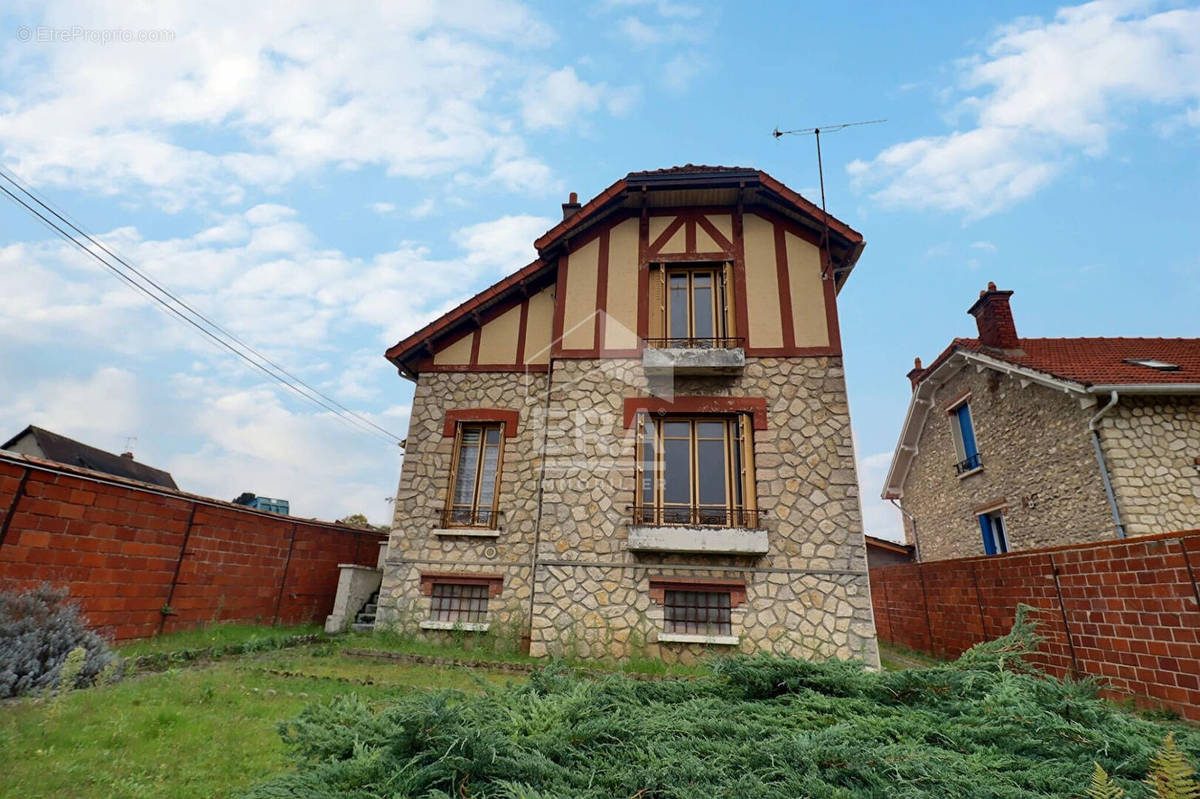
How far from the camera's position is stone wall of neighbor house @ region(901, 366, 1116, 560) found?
10.3 m

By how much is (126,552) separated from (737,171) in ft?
34.4

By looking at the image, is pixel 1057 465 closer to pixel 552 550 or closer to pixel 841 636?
pixel 841 636

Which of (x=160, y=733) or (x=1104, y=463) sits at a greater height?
(x=1104, y=463)

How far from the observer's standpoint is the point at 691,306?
32.6 ft

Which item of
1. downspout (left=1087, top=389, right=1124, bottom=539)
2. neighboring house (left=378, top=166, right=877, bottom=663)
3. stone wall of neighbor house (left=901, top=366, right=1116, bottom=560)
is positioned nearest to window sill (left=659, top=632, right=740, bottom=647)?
neighboring house (left=378, top=166, right=877, bottom=663)

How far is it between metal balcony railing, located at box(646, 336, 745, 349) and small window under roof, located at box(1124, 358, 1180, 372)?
840cm

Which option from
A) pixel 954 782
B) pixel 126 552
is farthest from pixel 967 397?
pixel 126 552

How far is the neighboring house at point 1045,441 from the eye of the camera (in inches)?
373

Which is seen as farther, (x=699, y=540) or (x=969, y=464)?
(x=969, y=464)

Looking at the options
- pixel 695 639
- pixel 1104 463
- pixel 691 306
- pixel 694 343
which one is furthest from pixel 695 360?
pixel 1104 463

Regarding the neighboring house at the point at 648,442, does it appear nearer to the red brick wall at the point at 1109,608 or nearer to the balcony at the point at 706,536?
the balcony at the point at 706,536

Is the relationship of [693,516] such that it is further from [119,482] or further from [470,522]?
[119,482]

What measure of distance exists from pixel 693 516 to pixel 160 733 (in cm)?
661

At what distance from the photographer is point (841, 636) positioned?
793 cm
